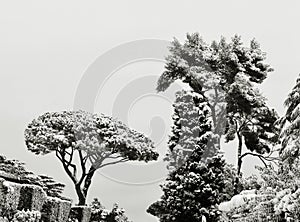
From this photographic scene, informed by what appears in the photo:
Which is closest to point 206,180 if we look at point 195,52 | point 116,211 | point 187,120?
point 187,120

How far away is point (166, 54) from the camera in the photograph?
26.2m

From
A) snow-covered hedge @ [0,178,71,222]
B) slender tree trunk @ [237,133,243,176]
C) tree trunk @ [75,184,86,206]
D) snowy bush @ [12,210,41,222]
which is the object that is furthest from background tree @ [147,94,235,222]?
snowy bush @ [12,210,41,222]

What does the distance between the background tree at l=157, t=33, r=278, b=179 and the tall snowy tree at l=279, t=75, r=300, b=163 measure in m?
9.20

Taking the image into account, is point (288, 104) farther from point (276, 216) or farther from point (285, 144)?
point (276, 216)

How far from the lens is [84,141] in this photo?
27.5m

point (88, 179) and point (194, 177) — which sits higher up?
point (88, 179)

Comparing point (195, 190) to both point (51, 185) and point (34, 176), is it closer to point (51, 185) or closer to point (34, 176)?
point (51, 185)

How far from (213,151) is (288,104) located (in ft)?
29.7

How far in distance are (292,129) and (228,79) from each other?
37.8 ft

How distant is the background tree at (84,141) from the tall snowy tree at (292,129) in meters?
14.4

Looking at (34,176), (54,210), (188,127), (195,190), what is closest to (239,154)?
(188,127)

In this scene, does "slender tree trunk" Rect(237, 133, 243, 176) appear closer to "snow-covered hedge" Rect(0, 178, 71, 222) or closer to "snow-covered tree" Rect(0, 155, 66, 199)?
"snow-covered tree" Rect(0, 155, 66, 199)

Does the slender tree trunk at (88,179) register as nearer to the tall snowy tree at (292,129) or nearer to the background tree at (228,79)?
the background tree at (228,79)

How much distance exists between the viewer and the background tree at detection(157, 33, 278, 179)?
24828 millimetres
